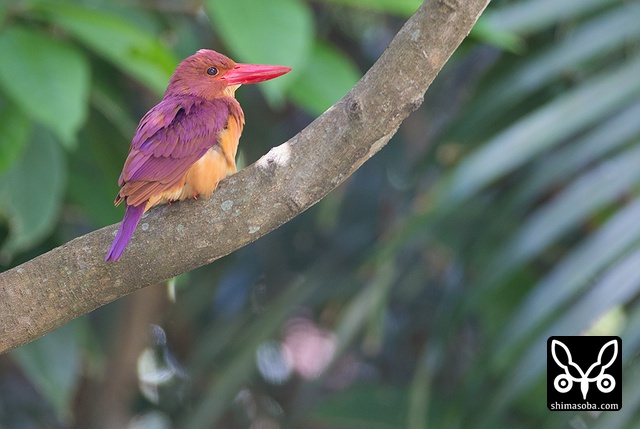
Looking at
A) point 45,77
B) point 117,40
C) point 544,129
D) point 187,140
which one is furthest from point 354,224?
point 187,140

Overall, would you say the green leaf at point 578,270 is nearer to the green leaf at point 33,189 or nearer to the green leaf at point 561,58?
the green leaf at point 561,58

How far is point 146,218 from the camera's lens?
1.74m

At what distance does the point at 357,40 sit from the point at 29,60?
247 centimetres

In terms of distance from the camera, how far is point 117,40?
2279 millimetres

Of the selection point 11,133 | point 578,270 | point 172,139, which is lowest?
point 578,270

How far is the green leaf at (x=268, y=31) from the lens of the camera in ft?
7.48

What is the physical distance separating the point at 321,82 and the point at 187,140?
0.78m

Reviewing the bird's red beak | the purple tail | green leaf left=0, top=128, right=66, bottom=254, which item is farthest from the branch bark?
green leaf left=0, top=128, right=66, bottom=254

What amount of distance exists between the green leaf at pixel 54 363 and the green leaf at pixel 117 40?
0.98 metres

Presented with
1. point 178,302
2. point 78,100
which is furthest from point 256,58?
point 178,302

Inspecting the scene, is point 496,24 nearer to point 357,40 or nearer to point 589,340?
point 589,340

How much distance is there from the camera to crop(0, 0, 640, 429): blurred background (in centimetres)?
228

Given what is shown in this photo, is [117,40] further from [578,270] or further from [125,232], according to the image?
[578,270]

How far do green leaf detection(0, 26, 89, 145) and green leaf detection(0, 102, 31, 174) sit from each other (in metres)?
0.04
